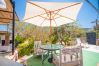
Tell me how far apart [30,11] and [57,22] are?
5.37ft

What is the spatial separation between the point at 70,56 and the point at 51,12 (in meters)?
2.36

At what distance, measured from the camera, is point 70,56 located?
11.1 feet

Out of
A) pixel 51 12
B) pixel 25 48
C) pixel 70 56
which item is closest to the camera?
pixel 70 56

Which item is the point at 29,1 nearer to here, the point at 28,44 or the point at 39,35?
the point at 28,44

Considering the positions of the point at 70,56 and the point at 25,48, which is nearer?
the point at 70,56

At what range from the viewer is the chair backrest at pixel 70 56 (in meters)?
3.24

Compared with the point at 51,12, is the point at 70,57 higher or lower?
lower

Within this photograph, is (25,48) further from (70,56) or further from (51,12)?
(70,56)

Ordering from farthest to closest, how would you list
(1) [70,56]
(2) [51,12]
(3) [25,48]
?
(3) [25,48], (2) [51,12], (1) [70,56]

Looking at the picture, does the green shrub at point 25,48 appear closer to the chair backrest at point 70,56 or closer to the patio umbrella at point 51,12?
the patio umbrella at point 51,12

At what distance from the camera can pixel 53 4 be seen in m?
4.50

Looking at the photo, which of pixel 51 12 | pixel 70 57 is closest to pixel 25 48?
pixel 51 12

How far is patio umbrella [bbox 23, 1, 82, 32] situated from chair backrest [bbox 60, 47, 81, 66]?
1724mm

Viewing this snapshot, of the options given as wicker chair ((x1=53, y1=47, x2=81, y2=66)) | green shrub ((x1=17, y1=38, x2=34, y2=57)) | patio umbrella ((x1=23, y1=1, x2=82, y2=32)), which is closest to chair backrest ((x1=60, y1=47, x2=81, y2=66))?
wicker chair ((x1=53, y1=47, x2=81, y2=66))
